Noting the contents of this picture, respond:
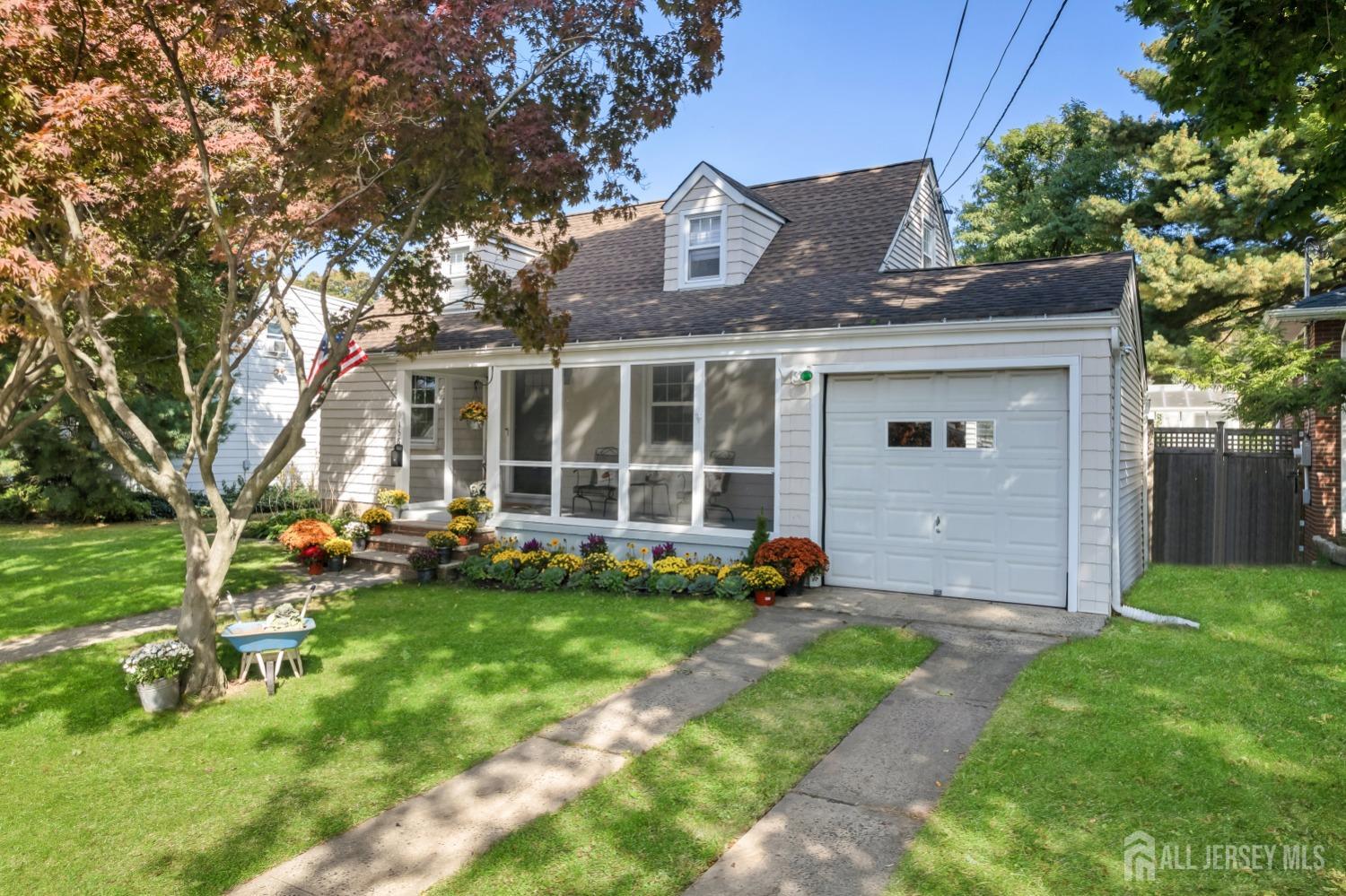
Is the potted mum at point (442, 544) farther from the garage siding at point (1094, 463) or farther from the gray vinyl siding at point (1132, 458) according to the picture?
the gray vinyl siding at point (1132, 458)

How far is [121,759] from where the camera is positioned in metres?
4.94

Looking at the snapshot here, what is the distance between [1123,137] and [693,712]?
23.3m

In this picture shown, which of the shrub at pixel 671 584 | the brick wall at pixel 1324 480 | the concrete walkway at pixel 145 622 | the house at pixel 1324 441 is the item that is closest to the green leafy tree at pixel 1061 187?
the house at pixel 1324 441

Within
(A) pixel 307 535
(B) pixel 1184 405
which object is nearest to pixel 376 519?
(A) pixel 307 535

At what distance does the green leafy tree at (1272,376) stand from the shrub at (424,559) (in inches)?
472

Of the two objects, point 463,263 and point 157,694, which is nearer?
point 157,694

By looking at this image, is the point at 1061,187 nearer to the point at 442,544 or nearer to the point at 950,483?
the point at 950,483

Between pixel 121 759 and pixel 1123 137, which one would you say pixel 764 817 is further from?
pixel 1123 137

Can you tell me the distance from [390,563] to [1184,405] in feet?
65.6

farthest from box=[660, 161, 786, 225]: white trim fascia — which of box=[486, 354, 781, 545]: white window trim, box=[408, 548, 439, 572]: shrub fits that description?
box=[408, 548, 439, 572]: shrub

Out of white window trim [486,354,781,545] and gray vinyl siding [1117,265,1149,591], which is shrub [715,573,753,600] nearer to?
white window trim [486,354,781,545]

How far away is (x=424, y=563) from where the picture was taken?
1059cm

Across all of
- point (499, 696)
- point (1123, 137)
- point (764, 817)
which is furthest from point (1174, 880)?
point (1123, 137)

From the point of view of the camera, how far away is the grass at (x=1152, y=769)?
3.53 meters
